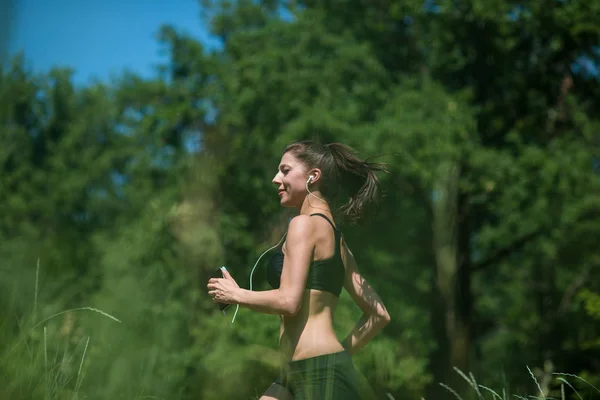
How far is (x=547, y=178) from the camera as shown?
15.2 meters

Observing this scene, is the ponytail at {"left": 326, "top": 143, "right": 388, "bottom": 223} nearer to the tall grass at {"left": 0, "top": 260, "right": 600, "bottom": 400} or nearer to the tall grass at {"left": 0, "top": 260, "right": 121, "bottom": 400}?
the tall grass at {"left": 0, "top": 260, "right": 600, "bottom": 400}

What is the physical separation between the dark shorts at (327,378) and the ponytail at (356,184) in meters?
0.72

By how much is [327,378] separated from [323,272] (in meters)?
0.39

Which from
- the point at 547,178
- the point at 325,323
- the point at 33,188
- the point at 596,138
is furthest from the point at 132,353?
the point at 33,188

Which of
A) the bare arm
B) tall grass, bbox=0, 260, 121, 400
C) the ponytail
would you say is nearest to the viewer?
tall grass, bbox=0, 260, 121, 400

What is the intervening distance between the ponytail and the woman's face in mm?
201

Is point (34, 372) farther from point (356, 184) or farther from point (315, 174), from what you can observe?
point (356, 184)

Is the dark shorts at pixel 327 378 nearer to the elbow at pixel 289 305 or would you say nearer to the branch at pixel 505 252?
the elbow at pixel 289 305

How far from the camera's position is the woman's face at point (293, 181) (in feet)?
11.2

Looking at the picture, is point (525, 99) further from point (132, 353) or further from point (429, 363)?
point (132, 353)

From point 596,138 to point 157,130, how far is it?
9.41 m

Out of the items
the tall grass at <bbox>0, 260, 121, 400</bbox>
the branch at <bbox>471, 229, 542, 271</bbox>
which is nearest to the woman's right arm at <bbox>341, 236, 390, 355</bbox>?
the tall grass at <bbox>0, 260, 121, 400</bbox>

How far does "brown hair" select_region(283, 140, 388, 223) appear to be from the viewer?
346 centimetres

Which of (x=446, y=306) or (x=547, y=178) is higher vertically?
(x=547, y=178)
